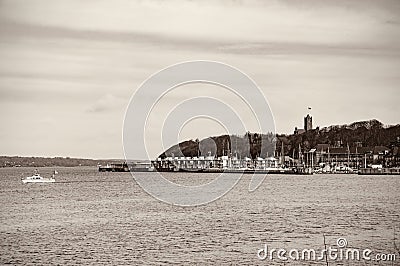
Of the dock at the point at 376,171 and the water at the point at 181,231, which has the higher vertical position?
the dock at the point at 376,171

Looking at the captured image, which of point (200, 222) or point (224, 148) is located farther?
point (224, 148)

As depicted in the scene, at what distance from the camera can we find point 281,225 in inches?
1042

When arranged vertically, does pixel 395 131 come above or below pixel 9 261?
above

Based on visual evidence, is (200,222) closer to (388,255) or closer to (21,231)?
(21,231)

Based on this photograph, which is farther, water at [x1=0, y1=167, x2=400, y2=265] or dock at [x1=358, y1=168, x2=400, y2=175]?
dock at [x1=358, y1=168, x2=400, y2=175]

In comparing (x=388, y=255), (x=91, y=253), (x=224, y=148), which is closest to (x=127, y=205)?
(x=91, y=253)

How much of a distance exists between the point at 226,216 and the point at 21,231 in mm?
9275

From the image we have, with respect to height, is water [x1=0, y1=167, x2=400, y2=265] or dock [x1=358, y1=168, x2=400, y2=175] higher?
dock [x1=358, y1=168, x2=400, y2=175]

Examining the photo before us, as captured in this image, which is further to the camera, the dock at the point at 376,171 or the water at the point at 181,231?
the dock at the point at 376,171

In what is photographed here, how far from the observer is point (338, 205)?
38688 mm

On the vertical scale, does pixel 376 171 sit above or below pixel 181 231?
above

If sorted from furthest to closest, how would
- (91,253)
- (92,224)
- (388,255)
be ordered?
(92,224) < (91,253) < (388,255)

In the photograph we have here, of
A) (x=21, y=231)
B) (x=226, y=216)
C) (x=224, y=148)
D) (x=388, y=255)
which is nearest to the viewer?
(x=388, y=255)

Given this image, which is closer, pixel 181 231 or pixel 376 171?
pixel 181 231
